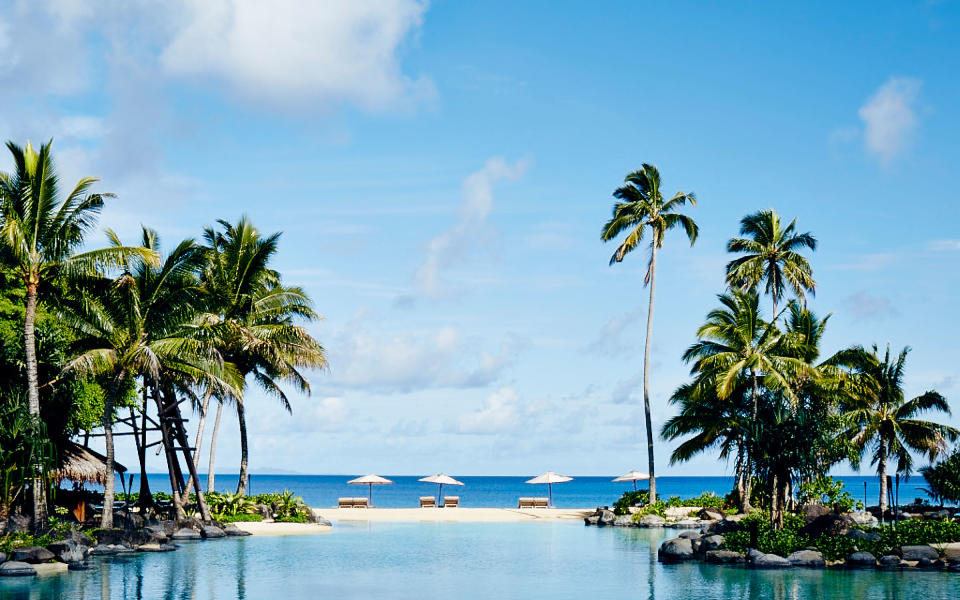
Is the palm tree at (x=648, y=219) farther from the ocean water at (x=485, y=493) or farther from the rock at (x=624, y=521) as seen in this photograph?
the ocean water at (x=485, y=493)

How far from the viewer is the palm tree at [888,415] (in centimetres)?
3625

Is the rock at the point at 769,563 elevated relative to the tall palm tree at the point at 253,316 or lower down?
lower down

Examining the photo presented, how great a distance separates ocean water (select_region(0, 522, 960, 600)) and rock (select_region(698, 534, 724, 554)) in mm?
1363

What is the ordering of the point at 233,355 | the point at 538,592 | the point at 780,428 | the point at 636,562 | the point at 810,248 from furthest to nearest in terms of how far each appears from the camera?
the point at 810,248
the point at 233,355
the point at 780,428
the point at 636,562
the point at 538,592

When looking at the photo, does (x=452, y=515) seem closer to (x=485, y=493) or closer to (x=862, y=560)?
(x=862, y=560)

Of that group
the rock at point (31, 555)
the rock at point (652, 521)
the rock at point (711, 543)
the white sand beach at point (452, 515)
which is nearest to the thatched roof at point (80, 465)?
the rock at point (31, 555)

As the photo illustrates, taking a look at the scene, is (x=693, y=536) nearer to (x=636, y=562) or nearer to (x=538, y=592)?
(x=636, y=562)

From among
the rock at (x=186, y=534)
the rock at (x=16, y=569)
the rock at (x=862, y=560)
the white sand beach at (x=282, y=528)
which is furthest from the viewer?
the white sand beach at (x=282, y=528)

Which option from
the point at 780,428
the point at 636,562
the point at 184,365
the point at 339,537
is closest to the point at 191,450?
the point at 184,365

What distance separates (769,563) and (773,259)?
71.0ft

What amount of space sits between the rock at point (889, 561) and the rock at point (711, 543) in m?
4.10

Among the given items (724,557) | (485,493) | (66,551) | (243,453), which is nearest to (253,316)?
(243,453)

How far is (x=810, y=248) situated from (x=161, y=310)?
29222 mm

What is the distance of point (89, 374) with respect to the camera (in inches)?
1082
